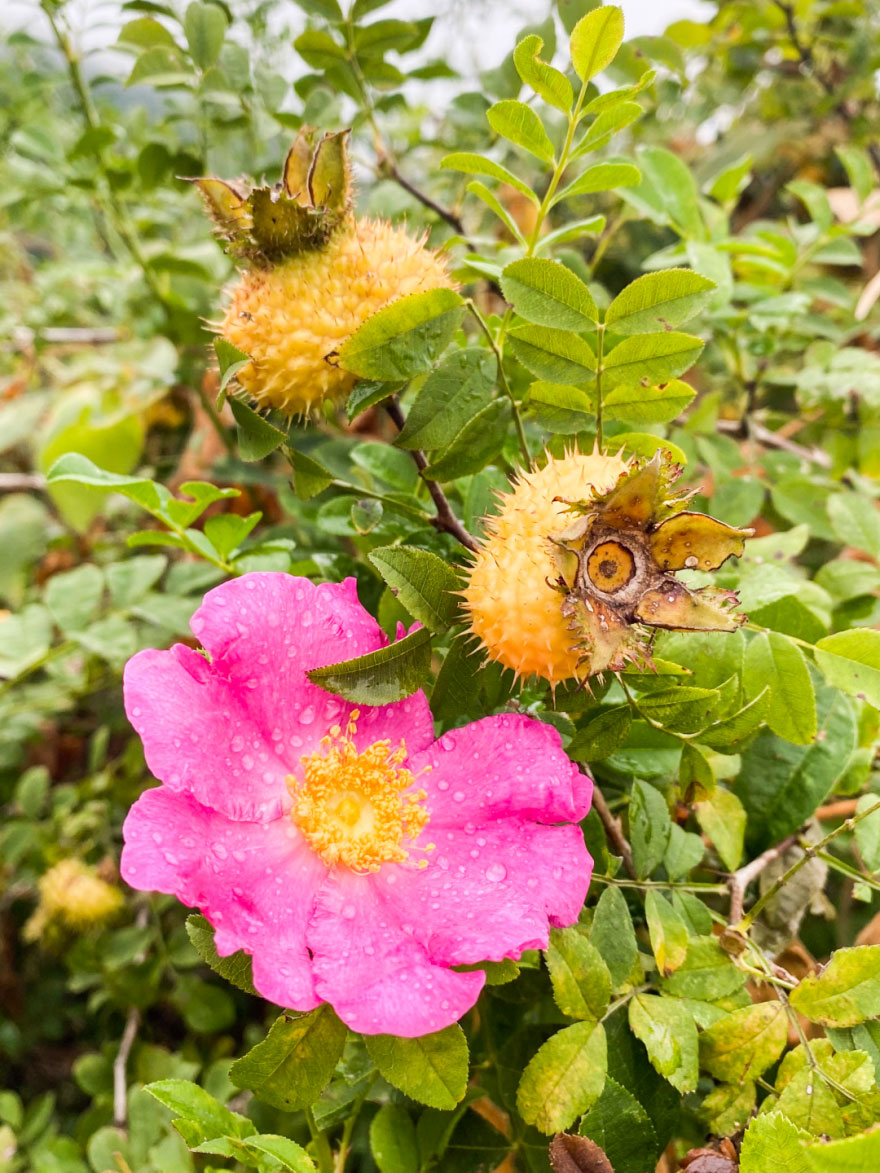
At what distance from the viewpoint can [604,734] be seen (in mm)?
564

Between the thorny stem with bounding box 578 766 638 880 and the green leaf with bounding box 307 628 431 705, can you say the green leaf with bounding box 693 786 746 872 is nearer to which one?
the thorny stem with bounding box 578 766 638 880

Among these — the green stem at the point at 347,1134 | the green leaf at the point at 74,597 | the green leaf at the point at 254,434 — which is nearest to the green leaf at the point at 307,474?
the green leaf at the point at 254,434

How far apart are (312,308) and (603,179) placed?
0.25 metres

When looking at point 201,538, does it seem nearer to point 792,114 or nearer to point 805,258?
point 805,258

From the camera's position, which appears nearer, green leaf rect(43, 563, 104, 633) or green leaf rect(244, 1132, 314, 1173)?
green leaf rect(244, 1132, 314, 1173)

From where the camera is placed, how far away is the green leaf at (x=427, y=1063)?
50 centimetres

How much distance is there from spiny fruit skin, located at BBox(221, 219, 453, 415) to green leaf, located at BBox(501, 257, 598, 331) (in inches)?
2.3

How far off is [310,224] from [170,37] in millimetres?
643

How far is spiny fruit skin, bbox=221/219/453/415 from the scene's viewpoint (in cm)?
57

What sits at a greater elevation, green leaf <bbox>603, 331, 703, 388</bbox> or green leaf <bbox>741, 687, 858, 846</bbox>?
green leaf <bbox>603, 331, 703, 388</bbox>

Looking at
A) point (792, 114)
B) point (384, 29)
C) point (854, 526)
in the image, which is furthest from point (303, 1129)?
point (792, 114)

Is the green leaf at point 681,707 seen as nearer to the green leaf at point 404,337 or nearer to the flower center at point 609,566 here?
the flower center at point 609,566

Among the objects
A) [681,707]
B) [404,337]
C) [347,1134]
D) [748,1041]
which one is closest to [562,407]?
[404,337]

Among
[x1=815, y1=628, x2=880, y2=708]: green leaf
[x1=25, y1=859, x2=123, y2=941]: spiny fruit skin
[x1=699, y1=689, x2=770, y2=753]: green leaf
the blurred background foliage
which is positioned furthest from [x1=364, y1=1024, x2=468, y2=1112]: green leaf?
[x1=25, y1=859, x2=123, y2=941]: spiny fruit skin
